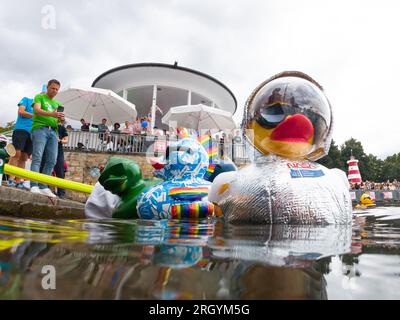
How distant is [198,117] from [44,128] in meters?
7.90

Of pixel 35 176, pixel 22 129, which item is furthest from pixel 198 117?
pixel 35 176

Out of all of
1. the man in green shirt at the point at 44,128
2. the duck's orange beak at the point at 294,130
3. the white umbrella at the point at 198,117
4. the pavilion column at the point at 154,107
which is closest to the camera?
the duck's orange beak at the point at 294,130

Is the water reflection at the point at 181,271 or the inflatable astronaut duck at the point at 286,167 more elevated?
the inflatable astronaut duck at the point at 286,167

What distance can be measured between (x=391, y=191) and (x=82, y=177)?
14.9m

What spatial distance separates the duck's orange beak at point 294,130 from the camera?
2.19m

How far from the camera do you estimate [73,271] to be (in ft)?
1.85

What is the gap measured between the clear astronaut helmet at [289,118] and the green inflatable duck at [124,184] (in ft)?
4.16

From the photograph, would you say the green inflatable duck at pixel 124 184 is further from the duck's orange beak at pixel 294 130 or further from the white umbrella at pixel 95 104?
the white umbrella at pixel 95 104

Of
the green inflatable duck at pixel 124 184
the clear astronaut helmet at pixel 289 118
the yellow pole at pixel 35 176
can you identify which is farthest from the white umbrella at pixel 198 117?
the clear astronaut helmet at pixel 289 118

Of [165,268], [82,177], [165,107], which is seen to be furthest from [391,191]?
[165,268]

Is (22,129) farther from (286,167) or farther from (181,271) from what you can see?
(181,271)

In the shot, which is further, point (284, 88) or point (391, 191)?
point (391, 191)

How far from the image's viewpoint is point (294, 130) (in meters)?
2.21
